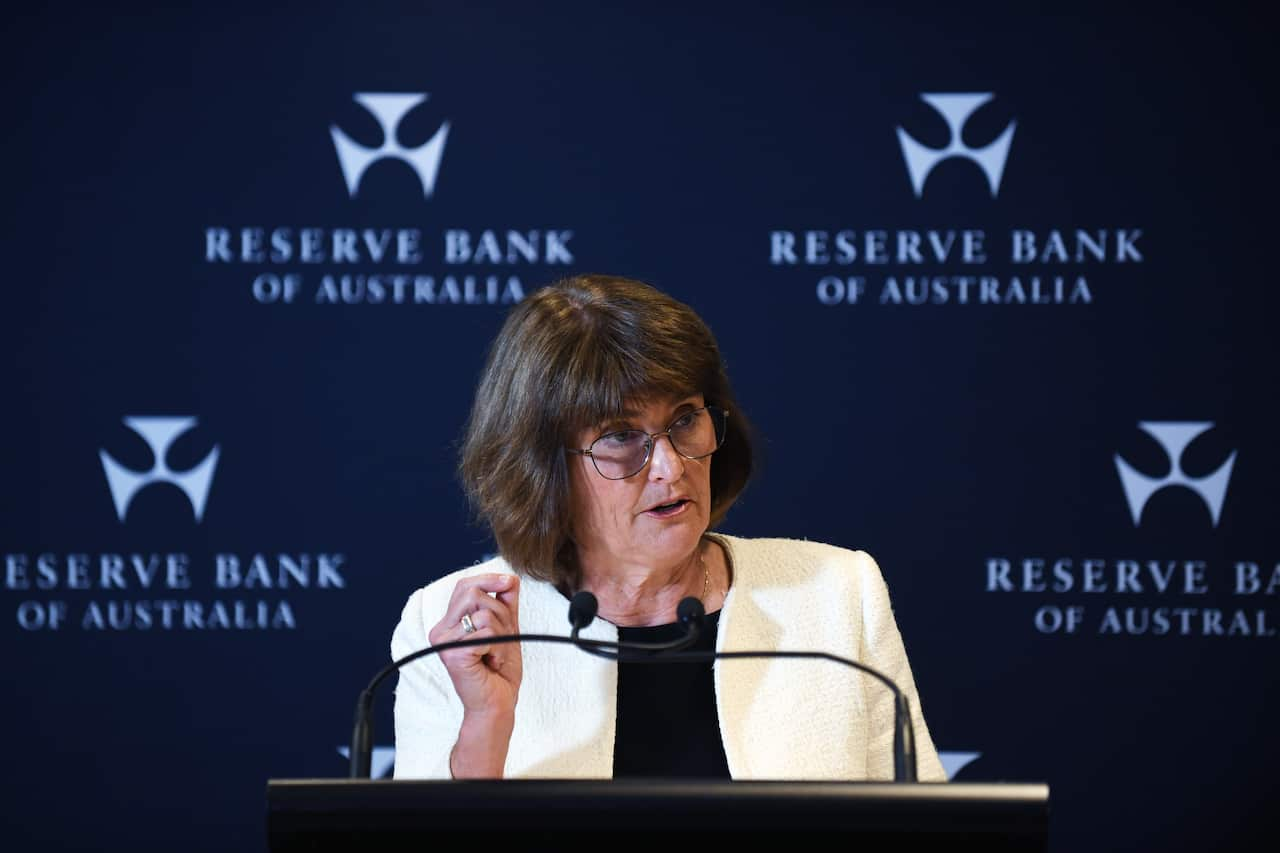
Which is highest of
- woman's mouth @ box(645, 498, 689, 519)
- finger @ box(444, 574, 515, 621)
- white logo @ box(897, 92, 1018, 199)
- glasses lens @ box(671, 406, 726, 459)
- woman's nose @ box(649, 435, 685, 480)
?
white logo @ box(897, 92, 1018, 199)

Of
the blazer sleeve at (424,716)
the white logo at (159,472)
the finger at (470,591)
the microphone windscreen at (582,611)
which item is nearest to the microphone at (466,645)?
the microphone windscreen at (582,611)

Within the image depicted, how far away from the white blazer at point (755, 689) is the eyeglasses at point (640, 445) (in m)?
0.26

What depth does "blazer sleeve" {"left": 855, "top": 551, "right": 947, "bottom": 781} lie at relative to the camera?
1956 mm

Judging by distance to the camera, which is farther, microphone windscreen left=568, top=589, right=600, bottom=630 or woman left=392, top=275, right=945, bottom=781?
woman left=392, top=275, right=945, bottom=781

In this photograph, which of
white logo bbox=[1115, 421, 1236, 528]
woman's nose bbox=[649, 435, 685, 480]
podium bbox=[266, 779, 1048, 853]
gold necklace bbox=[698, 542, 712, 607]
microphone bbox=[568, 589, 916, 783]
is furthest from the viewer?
white logo bbox=[1115, 421, 1236, 528]

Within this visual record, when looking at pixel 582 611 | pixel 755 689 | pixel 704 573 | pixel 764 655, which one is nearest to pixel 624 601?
pixel 704 573

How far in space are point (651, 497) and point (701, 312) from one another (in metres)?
1.11

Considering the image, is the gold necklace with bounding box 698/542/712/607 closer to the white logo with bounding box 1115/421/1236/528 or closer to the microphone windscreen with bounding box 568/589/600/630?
the microphone windscreen with bounding box 568/589/600/630

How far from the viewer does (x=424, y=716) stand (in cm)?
200

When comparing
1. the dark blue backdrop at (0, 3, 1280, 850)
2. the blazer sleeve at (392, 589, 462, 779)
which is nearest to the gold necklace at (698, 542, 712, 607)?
the blazer sleeve at (392, 589, 462, 779)

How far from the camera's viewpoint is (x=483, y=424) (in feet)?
6.77

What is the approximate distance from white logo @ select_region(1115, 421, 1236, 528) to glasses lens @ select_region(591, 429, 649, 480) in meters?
1.45

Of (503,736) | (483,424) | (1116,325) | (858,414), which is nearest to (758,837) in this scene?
(503,736)

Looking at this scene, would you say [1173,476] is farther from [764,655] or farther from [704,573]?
→ [764,655]
